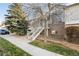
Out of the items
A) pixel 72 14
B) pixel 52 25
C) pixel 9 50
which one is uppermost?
pixel 72 14

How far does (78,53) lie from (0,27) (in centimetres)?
96

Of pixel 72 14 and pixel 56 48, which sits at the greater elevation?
pixel 72 14

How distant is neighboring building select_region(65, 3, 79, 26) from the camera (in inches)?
104

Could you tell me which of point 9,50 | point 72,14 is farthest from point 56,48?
point 9,50

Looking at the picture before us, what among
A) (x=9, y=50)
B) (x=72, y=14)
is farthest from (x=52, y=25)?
(x=9, y=50)

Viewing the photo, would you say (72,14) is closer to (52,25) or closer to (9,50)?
(52,25)

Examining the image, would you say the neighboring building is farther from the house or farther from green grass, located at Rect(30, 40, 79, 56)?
green grass, located at Rect(30, 40, 79, 56)

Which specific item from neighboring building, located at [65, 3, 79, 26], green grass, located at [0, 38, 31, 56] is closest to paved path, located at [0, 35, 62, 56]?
green grass, located at [0, 38, 31, 56]

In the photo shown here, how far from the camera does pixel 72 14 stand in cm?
267

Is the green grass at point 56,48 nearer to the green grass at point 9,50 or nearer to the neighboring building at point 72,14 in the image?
the green grass at point 9,50

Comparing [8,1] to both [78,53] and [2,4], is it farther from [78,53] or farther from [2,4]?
[78,53]

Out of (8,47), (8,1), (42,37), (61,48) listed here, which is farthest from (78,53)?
(8,1)

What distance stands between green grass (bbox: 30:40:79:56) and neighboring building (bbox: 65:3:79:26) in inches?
11.7

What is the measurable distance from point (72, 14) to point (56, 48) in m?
0.44
